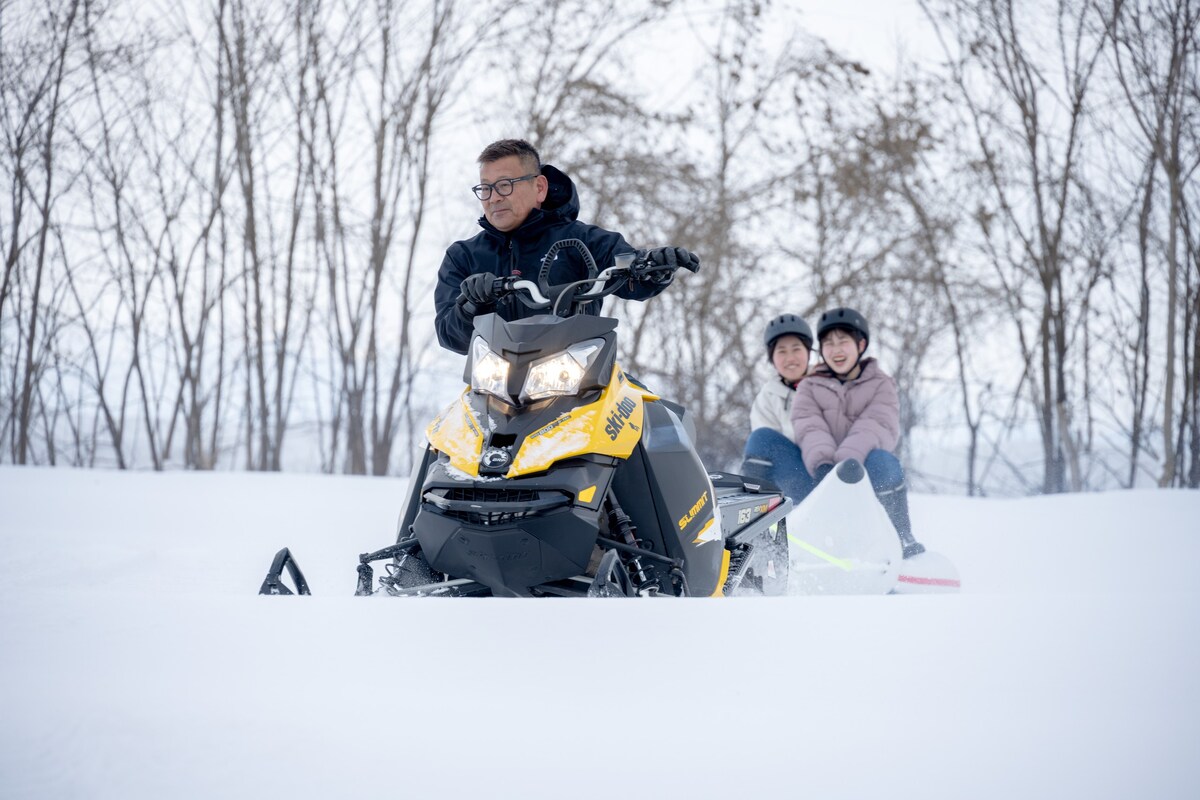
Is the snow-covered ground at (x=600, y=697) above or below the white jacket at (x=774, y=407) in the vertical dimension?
below

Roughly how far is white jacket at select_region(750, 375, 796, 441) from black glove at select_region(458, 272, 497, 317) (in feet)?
7.65

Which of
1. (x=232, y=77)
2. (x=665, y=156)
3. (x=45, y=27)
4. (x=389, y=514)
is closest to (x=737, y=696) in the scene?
(x=389, y=514)

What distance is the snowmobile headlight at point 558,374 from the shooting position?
6.89ft

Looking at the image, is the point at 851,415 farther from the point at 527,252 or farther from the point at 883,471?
the point at 527,252

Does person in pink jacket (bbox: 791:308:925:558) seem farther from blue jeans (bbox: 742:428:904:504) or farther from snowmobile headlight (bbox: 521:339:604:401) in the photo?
snowmobile headlight (bbox: 521:339:604:401)

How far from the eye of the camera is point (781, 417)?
454cm

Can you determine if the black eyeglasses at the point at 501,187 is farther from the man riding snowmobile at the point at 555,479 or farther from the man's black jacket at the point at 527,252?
the man riding snowmobile at the point at 555,479

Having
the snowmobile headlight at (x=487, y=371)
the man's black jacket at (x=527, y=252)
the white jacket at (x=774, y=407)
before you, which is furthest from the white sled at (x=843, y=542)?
the snowmobile headlight at (x=487, y=371)

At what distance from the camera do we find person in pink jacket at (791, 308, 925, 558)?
13.0ft

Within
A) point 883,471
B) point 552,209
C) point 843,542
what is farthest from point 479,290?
point 883,471

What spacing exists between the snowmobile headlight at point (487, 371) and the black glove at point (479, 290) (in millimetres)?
136

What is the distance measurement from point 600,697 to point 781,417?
3.30m

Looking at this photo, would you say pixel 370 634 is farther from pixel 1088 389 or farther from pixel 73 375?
pixel 1088 389

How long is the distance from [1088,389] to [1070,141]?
82.4 inches
